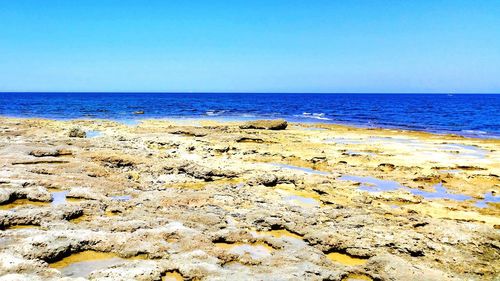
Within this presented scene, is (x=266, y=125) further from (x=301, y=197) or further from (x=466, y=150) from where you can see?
(x=301, y=197)

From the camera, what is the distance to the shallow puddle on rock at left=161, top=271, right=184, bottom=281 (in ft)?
18.1

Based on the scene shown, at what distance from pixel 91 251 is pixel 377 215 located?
6080 mm

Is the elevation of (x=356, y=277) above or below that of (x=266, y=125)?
below

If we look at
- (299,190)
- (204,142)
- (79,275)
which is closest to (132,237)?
A: (79,275)

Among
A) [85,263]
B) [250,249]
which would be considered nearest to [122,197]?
[85,263]

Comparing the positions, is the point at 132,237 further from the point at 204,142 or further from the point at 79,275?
the point at 204,142

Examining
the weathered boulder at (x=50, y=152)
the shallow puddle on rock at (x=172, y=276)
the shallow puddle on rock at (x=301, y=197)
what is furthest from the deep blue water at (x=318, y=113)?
the shallow puddle on rock at (x=172, y=276)

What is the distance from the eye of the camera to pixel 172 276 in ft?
18.4

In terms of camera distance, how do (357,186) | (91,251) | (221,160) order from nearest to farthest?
1. (91,251)
2. (357,186)
3. (221,160)

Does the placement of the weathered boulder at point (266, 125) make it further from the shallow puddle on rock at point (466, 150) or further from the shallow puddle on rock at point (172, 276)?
the shallow puddle on rock at point (172, 276)

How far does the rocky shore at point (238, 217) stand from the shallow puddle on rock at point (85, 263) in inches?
1.1

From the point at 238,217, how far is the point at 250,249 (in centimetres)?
144

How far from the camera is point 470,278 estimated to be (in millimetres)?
5930

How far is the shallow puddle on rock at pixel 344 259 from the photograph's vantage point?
21.1ft
